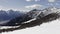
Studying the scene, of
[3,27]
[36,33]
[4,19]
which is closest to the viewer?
[36,33]

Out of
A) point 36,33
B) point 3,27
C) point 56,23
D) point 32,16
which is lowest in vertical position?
point 36,33

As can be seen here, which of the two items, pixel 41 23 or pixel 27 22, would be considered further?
pixel 27 22

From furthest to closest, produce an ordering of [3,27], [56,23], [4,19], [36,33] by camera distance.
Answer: [4,19] < [3,27] < [56,23] < [36,33]

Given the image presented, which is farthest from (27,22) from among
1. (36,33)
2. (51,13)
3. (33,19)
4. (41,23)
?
(36,33)

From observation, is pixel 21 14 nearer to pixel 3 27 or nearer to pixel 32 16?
pixel 32 16

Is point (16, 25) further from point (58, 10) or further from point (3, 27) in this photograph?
point (58, 10)

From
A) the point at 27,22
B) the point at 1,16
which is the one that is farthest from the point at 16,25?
the point at 1,16

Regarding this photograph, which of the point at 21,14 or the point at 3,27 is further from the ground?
the point at 21,14

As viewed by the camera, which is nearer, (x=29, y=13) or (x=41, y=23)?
(x=41, y=23)

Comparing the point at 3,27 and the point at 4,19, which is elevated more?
the point at 4,19
